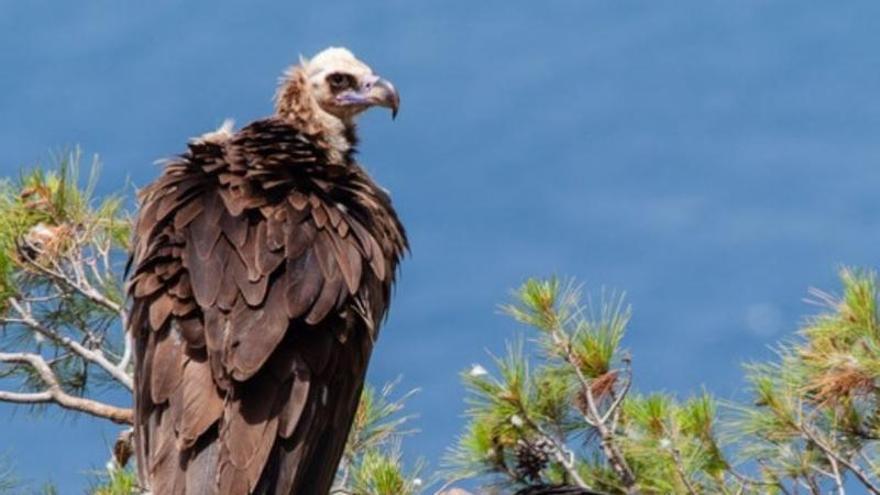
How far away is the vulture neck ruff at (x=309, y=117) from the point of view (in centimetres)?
452

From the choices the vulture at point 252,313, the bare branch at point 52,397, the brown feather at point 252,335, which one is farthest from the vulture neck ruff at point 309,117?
the bare branch at point 52,397

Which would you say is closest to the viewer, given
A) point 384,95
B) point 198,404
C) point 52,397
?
point 198,404

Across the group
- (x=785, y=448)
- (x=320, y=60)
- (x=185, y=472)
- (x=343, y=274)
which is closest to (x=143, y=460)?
(x=185, y=472)

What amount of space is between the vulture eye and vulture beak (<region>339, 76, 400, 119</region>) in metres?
0.02

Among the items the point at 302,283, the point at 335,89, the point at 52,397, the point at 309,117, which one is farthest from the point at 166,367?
the point at 52,397

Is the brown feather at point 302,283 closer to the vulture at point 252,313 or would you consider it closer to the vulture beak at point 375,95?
the vulture at point 252,313

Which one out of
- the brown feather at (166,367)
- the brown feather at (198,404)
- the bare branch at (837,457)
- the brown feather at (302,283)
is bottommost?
the brown feather at (198,404)

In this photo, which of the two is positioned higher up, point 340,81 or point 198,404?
point 340,81

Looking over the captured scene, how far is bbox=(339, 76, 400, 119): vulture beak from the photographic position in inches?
188

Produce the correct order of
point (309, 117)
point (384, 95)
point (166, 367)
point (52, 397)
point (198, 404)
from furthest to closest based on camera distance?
1. point (52, 397)
2. point (384, 95)
3. point (309, 117)
4. point (166, 367)
5. point (198, 404)

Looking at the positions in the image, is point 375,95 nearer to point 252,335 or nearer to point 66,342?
point 252,335

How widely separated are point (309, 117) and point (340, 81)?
0.74ft

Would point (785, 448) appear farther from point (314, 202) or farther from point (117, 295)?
point (314, 202)

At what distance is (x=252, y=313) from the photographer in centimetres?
367
